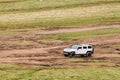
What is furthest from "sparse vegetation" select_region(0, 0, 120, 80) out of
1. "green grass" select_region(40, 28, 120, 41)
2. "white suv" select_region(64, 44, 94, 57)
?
Result: "white suv" select_region(64, 44, 94, 57)

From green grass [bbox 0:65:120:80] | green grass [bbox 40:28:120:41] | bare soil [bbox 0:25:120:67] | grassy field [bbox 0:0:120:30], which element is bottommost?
green grass [bbox 0:65:120:80]

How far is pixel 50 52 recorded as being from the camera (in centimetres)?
4666

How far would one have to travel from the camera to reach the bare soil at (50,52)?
134 feet

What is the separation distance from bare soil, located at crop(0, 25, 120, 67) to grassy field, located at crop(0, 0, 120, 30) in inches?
266

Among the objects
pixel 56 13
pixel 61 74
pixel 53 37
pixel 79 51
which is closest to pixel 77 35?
pixel 53 37

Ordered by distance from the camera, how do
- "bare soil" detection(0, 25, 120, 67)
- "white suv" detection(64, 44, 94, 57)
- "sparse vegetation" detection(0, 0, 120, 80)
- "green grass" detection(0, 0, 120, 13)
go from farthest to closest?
"green grass" detection(0, 0, 120, 13), "white suv" detection(64, 44, 94, 57), "bare soil" detection(0, 25, 120, 67), "sparse vegetation" detection(0, 0, 120, 80)

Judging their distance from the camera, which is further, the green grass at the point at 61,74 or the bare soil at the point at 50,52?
the bare soil at the point at 50,52

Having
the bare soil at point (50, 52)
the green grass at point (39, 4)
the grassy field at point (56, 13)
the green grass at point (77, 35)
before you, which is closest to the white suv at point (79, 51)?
the bare soil at point (50, 52)

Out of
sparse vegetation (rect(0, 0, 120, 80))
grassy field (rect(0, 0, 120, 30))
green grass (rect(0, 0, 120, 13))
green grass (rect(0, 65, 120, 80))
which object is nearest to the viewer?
green grass (rect(0, 65, 120, 80))

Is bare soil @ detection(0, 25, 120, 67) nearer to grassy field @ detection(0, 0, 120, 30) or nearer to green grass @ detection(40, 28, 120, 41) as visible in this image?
green grass @ detection(40, 28, 120, 41)

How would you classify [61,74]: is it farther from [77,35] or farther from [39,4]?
[39,4]

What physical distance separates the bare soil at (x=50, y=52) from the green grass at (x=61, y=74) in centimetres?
272

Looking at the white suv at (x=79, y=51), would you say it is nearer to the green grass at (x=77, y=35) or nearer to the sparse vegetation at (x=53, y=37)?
the sparse vegetation at (x=53, y=37)

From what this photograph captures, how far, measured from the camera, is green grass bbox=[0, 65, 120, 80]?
33.6m
